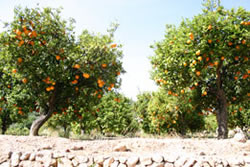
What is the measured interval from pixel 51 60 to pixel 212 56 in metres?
5.87

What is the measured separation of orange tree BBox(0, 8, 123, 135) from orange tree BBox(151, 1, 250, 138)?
2.12 meters

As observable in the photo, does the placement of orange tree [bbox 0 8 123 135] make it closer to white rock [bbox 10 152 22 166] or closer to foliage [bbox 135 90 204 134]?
white rock [bbox 10 152 22 166]

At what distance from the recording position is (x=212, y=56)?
7094 millimetres

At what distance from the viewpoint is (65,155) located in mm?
5004

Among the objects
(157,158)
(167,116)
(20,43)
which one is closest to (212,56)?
(157,158)

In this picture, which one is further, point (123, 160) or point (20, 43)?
point (20, 43)

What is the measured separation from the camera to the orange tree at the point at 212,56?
715 centimetres

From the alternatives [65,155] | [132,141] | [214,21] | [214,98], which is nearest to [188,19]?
[214,21]

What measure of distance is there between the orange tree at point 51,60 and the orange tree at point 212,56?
83.7 inches

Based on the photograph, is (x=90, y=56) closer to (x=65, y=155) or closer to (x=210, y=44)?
(x=65, y=155)

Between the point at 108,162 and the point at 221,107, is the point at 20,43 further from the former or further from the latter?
the point at 221,107

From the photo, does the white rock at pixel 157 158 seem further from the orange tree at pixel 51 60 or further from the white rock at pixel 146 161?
the orange tree at pixel 51 60

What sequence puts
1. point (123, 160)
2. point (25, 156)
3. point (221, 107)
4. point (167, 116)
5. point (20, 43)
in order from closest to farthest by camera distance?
point (123, 160) < point (25, 156) < point (20, 43) < point (221, 107) < point (167, 116)

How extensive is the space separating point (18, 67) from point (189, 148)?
6.44 metres
